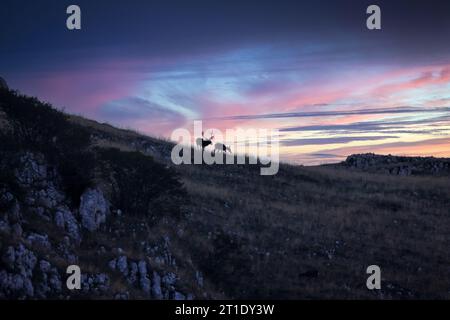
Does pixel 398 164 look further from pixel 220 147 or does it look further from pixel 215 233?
pixel 215 233

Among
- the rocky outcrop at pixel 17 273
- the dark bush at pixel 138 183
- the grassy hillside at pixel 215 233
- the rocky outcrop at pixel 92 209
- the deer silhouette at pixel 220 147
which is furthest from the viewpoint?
the deer silhouette at pixel 220 147

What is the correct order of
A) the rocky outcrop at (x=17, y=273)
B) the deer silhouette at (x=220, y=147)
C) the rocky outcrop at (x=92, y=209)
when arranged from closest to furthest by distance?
the rocky outcrop at (x=17, y=273) → the rocky outcrop at (x=92, y=209) → the deer silhouette at (x=220, y=147)

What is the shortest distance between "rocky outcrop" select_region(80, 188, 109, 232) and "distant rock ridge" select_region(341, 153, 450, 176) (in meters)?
36.6

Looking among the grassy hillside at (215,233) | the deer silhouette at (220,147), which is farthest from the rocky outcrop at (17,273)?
the deer silhouette at (220,147)

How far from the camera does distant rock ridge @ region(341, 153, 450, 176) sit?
51.0 m

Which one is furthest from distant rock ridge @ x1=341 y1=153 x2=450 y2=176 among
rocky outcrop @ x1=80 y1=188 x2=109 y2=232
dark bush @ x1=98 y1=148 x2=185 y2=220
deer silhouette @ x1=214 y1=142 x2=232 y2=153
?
rocky outcrop @ x1=80 y1=188 x2=109 y2=232

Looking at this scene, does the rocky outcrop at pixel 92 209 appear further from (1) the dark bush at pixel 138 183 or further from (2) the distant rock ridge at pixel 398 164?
(2) the distant rock ridge at pixel 398 164

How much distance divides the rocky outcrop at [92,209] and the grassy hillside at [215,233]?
1.08 feet

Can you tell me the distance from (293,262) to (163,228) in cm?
608

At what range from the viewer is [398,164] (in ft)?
178

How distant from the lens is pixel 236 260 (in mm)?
22234

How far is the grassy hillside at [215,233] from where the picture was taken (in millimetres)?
19141

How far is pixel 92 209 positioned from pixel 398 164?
4186cm
